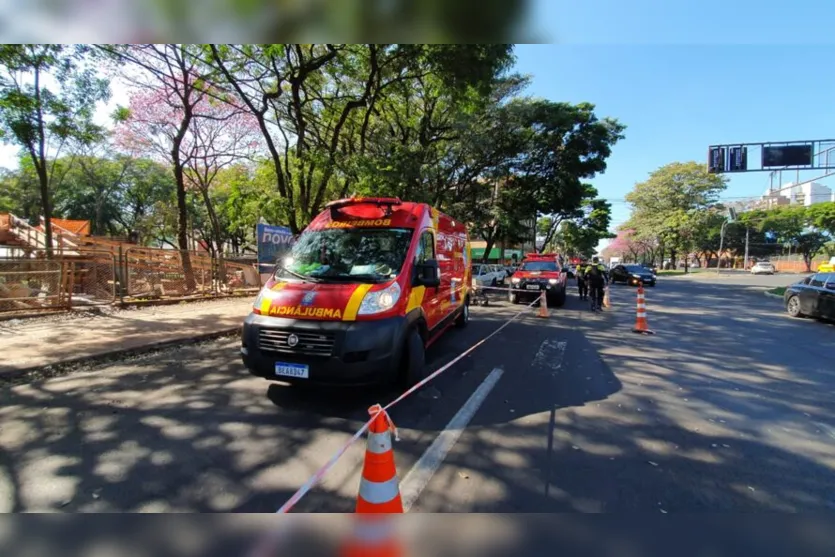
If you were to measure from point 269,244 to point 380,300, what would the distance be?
709 centimetres

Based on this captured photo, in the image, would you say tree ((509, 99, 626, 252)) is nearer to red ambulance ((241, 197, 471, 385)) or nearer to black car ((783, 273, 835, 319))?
black car ((783, 273, 835, 319))

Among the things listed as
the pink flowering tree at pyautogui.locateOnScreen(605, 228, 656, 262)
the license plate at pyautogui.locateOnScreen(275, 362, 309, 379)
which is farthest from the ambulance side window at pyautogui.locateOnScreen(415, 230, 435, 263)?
the pink flowering tree at pyautogui.locateOnScreen(605, 228, 656, 262)

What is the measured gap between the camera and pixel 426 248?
6066 mm

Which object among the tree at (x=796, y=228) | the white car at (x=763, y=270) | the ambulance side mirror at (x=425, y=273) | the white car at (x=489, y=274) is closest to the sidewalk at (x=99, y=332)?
the ambulance side mirror at (x=425, y=273)

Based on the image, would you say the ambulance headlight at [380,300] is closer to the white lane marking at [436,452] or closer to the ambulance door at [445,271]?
the white lane marking at [436,452]

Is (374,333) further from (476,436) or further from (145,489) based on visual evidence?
(145,489)

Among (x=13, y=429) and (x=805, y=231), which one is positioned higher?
(x=805, y=231)

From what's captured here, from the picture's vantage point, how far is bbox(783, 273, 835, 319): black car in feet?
34.1

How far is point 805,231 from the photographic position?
185 feet

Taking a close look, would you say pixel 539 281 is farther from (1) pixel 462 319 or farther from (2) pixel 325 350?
(2) pixel 325 350

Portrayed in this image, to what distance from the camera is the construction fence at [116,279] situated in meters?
8.94

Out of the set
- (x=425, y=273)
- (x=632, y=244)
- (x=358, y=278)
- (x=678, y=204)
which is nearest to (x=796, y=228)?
(x=678, y=204)
